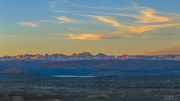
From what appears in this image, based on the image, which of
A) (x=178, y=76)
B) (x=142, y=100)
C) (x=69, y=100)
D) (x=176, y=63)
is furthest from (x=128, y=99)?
(x=176, y=63)

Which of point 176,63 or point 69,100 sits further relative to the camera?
point 176,63

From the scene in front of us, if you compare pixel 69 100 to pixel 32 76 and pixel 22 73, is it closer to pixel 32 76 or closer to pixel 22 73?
pixel 32 76

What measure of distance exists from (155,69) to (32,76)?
3920 centimetres

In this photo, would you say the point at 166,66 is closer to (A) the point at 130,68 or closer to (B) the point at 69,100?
(A) the point at 130,68

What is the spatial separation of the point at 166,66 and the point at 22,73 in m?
46.1

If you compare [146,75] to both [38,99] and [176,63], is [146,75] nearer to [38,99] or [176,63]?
[176,63]

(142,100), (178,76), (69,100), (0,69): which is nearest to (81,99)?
(69,100)

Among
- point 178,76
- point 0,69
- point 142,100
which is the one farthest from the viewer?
point 0,69

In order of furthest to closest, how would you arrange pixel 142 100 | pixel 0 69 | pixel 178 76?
pixel 0 69 < pixel 178 76 < pixel 142 100

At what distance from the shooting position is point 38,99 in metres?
64.4

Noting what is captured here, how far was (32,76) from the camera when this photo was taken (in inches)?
6826

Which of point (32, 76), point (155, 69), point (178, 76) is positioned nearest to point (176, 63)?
point (155, 69)

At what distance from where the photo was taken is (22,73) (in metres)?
188

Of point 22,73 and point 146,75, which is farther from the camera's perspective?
point 22,73
